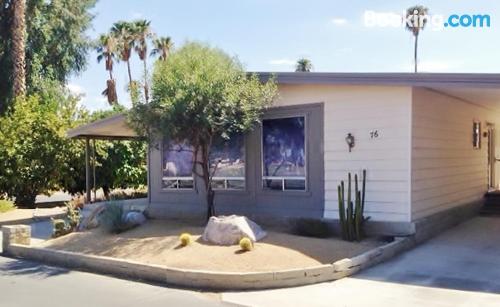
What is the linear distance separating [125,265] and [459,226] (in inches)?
287

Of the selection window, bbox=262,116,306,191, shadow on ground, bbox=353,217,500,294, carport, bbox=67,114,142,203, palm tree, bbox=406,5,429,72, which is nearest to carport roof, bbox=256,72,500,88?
window, bbox=262,116,306,191

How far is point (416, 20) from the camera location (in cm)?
3881

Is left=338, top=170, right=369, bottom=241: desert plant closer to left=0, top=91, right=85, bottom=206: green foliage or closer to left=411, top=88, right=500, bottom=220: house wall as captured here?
left=411, top=88, right=500, bottom=220: house wall

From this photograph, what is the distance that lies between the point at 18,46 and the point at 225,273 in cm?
1700

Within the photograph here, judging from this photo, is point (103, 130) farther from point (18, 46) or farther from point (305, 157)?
point (305, 157)

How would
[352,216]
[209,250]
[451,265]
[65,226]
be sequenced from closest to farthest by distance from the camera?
[451,265]
[209,250]
[352,216]
[65,226]

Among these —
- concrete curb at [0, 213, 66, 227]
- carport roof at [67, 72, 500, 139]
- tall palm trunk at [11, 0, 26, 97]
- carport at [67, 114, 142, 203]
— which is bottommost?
concrete curb at [0, 213, 66, 227]

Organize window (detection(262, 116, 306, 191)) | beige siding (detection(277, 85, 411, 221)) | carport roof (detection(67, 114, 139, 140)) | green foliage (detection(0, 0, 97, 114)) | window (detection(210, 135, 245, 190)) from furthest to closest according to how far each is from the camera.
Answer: green foliage (detection(0, 0, 97, 114)) → carport roof (detection(67, 114, 139, 140)) → window (detection(210, 135, 245, 190)) → window (detection(262, 116, 306, 191)) → beige siding (detection(277, 85, 411, 221))

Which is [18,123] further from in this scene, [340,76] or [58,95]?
[340,76]

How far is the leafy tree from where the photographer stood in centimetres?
1057

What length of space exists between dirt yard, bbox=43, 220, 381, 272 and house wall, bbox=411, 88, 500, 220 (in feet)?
5.90

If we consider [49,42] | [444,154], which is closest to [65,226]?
[444,154]

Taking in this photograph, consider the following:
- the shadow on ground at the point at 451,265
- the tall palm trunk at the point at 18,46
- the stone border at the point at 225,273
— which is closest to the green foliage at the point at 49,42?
the tall palm trunk at the point at 18,46

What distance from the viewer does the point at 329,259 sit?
28.6 ft
